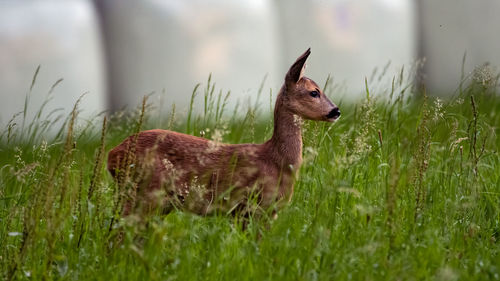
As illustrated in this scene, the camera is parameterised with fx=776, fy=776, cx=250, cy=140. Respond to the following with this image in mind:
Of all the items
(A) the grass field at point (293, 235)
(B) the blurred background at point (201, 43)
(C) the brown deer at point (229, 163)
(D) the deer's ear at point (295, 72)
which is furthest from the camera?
(B) the blurred background at point (201, 43)

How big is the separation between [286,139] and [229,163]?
0.31 metres

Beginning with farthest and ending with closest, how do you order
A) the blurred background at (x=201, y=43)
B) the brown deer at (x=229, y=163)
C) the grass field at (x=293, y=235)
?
the blurred background at (x=201, y=43)
the brown deer at (x=229, y=163)
the grass field at (x=293, y=235)

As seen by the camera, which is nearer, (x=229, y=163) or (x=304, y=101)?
(x=229, y=163)

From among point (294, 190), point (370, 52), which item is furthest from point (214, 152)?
point (370, 52)

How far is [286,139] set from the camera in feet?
12.1

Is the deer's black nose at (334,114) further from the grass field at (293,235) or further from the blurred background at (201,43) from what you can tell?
the blurred background at (201,43)

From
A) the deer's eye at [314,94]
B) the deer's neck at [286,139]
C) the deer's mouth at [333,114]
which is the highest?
the deer's eye at [314,94]

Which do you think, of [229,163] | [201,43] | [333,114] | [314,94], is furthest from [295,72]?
[201,43]

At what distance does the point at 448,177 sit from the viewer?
3898mm

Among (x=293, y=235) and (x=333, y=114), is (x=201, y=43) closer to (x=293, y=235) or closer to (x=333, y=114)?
(x=333, y=114)

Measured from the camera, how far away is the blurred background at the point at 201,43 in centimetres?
555

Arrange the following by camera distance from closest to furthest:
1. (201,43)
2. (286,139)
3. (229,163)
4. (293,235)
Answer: (293,235) < (229,163) < (286,139) < (201,43)

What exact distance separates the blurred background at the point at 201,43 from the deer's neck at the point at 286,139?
150 centimetres

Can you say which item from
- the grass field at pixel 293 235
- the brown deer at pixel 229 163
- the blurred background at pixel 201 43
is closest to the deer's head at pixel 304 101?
the brown deer at pixel 229 163
